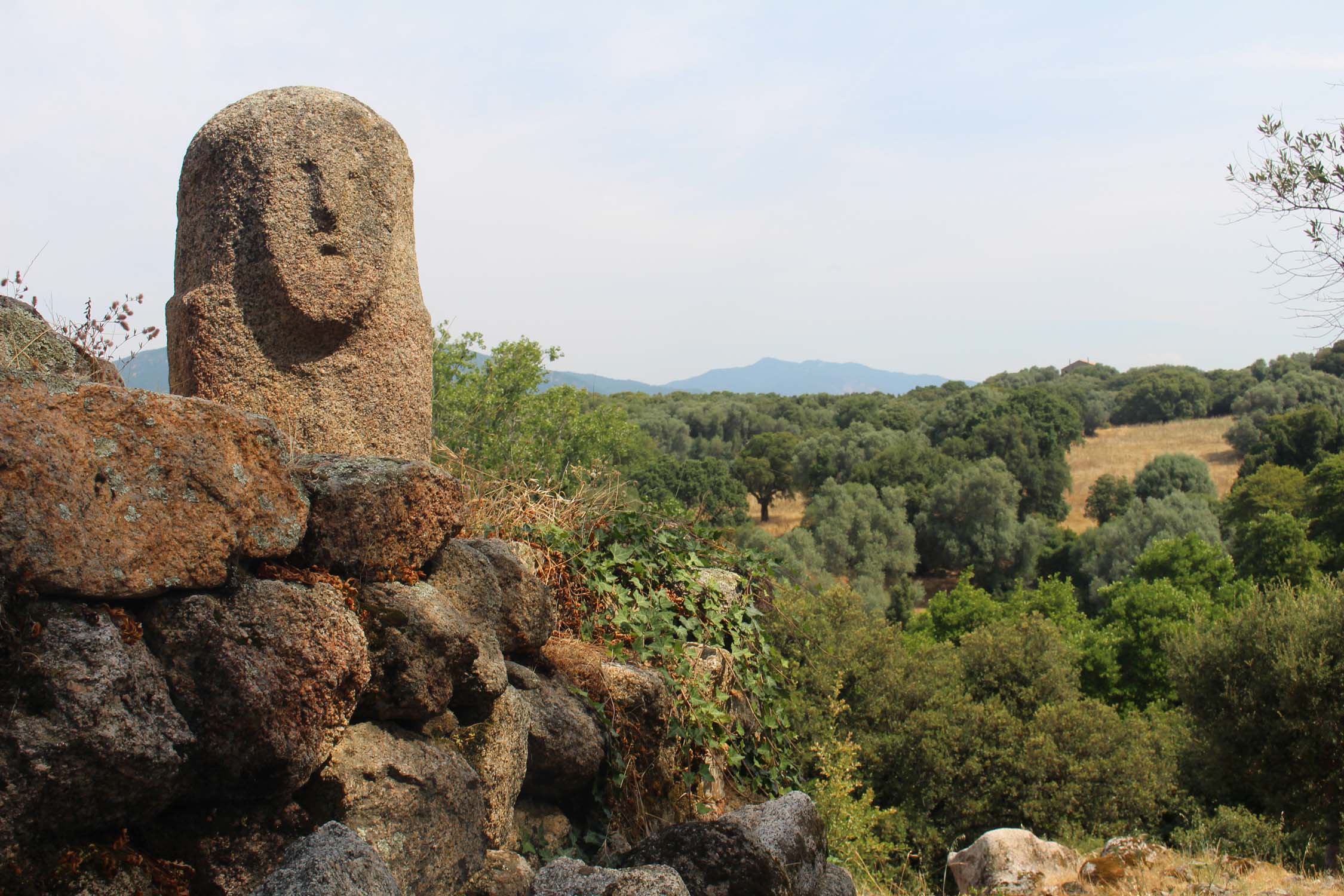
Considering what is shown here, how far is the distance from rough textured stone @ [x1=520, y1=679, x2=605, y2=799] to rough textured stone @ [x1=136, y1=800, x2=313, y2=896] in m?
1.49

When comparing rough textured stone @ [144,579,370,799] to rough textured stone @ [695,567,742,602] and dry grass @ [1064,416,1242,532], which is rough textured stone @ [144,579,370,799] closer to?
rough textured stone @ [695,567,742,602]

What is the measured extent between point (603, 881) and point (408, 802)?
2.33 feet

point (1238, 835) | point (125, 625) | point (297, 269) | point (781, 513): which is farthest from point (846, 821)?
point (781, 513)

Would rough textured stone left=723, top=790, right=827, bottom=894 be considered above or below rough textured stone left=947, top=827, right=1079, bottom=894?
above

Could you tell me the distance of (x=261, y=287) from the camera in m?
4.85

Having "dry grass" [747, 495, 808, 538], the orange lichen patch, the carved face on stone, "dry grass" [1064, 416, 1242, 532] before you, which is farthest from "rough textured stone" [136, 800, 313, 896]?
"dry grass" [1064, 416, 1242, 532]

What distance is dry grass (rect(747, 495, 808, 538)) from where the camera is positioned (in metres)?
64.6

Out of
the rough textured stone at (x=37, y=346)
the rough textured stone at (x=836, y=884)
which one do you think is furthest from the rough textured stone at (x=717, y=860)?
the rough textured stone at (x=37, y=346)

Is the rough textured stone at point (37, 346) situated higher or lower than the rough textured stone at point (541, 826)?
higher

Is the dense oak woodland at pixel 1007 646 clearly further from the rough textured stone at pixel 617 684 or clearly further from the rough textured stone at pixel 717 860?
the rough textured stone at pixel 717 860

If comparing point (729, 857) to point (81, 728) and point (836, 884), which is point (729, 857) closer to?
point (836, 884)

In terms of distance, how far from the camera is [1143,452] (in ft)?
253

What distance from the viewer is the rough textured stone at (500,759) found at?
3.80 meters

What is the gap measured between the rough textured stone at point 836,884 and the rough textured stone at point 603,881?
1228 millimetres
